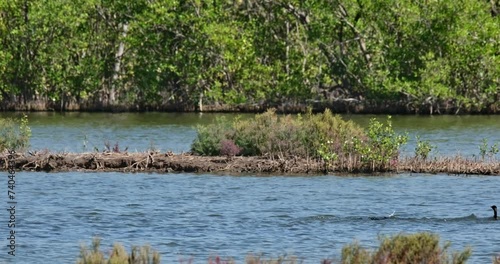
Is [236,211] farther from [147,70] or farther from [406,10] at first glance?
[147,70]

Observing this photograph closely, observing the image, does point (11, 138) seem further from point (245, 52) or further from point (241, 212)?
point (245, 52)

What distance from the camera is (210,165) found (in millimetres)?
35125

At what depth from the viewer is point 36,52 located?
71500mm

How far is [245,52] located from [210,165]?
33.3 meters

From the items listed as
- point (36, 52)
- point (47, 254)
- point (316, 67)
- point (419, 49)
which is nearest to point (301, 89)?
point (316, 67)

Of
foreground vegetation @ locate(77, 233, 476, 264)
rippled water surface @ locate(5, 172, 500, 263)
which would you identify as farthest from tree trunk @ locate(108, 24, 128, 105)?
foreground vegetation @ locate(77, 233, 476, 264)

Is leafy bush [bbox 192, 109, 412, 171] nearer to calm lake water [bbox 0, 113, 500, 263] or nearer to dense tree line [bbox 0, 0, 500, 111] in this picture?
calm lake water [bbox 0, 113, 500, 263]

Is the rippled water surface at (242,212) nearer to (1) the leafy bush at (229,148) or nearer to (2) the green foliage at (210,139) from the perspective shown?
(1) the leafy bush at (229,148)

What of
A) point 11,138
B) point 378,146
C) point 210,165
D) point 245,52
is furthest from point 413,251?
point 245,52

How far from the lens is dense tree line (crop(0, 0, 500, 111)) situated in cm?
6400

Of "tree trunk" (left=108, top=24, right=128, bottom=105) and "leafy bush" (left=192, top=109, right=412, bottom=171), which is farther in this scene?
"tree trunk" (left=108, top=24, right=128, bottom=105)

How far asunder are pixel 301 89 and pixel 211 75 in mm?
5532

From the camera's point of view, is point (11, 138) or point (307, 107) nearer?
point (11, 138)

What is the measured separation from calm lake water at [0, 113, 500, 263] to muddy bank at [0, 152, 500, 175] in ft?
1.08
